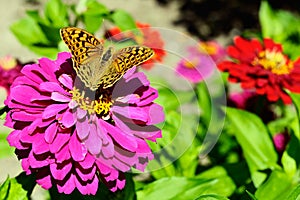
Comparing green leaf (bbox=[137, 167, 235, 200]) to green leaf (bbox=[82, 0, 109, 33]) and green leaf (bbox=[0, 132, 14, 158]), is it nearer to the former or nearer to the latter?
green leaf (bbox=[0, 132, 14, 158])

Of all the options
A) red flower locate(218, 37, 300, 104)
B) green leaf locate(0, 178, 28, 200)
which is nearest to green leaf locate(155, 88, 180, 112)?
red flower locate(218, 37, 300, 104)

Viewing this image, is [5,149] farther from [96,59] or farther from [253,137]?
[253,137]

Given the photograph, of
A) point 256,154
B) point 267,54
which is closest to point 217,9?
point 267,54

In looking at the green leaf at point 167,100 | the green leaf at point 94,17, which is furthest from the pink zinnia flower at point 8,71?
the green leaf at point 167,100

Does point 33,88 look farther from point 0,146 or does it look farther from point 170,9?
point 170,9

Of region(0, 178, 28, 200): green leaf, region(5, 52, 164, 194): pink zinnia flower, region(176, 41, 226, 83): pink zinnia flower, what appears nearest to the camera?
region(5, 52, 164, 194): pink zinnia flower

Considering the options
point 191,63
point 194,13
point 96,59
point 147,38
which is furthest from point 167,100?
point 194,13

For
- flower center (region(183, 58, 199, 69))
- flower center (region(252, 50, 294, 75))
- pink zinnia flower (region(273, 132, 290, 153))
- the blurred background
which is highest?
flower center (region(252, 50, 294, 75))
